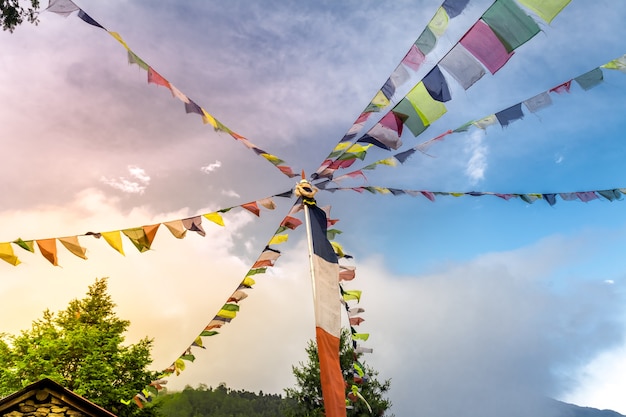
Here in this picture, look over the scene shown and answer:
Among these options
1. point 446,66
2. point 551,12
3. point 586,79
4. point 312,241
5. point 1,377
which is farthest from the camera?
point 1,377

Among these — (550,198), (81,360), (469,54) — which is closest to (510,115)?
(469,54)

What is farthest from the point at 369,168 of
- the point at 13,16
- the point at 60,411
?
the point at 13,16

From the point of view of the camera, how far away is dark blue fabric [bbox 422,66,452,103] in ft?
17.2

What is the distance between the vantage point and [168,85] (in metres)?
6.29

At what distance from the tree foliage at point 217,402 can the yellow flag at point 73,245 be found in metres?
47.7

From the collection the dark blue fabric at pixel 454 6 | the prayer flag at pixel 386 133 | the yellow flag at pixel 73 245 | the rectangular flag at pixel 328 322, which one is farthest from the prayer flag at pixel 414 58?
the yellow flag at pixel 73 245

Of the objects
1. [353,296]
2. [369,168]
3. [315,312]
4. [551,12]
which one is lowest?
[315,312]

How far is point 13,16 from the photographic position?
31.1 ft

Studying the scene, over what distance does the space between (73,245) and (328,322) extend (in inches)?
121

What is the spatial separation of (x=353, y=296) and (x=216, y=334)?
7.42ft

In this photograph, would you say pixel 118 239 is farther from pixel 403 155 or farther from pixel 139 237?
pixel 403 155

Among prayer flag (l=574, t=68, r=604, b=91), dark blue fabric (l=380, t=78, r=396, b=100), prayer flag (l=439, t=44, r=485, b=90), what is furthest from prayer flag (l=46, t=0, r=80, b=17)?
prayer flag (l=574, t=68, r=604, b=91)

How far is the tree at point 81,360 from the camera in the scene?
15828 millimetres

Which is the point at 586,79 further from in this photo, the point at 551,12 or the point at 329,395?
the point at 329,395
